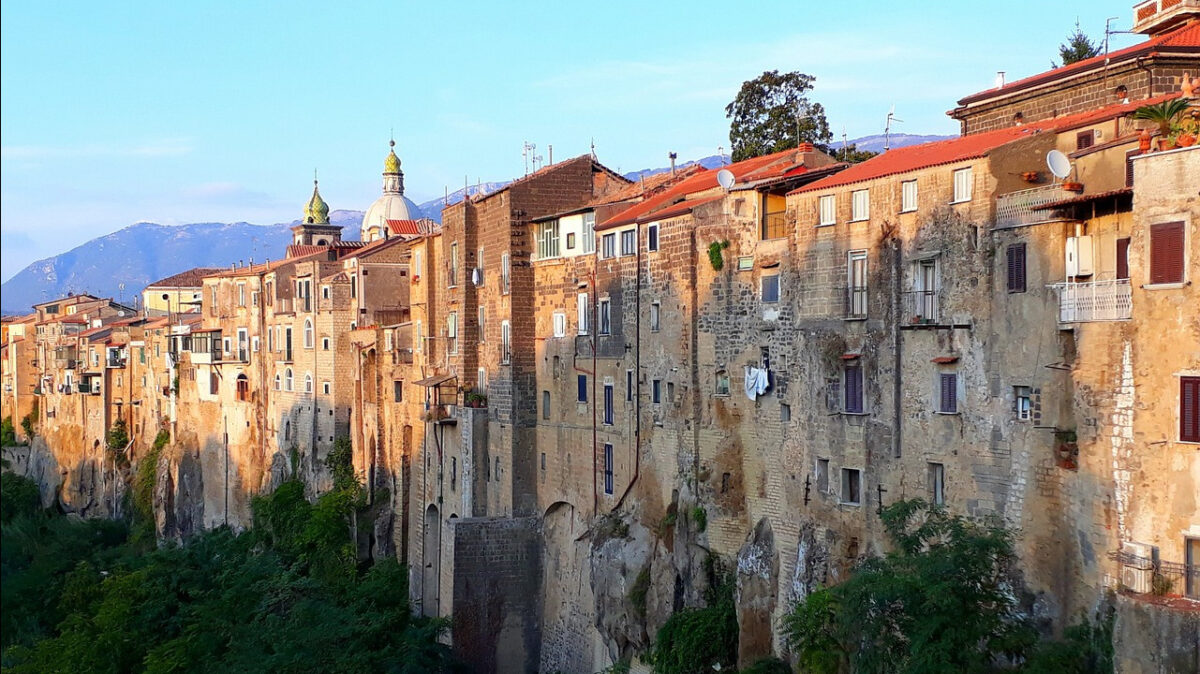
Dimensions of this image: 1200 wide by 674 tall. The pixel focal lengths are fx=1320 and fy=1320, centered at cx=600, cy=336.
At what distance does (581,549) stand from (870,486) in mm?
14143

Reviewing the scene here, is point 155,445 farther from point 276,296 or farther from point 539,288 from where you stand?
point 539,288

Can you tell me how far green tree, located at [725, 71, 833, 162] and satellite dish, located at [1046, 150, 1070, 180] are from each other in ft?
101

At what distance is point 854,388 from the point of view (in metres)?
29.2

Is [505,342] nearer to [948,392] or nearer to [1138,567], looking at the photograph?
[948,392]

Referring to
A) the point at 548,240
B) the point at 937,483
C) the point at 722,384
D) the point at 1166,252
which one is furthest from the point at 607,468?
the point at 1166,252

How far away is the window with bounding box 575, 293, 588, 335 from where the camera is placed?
40844 mm

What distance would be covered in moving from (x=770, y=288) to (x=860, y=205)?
13.2ft

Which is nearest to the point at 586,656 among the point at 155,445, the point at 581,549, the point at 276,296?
the point at 581,549

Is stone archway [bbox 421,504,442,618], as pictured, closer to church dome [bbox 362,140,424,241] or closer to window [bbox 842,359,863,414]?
window [bbox 842,359,863,414]

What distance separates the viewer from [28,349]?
106562mm

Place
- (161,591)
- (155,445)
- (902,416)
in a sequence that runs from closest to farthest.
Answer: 1. (902,416)
2. (161,591)
3. (155,445)

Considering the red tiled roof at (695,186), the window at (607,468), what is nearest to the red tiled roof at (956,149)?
the red tiled roof at (695,186)

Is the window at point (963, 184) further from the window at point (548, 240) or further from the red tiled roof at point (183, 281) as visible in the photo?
the red tiled roof at point (183, 281)

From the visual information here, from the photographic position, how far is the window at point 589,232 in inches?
1601
